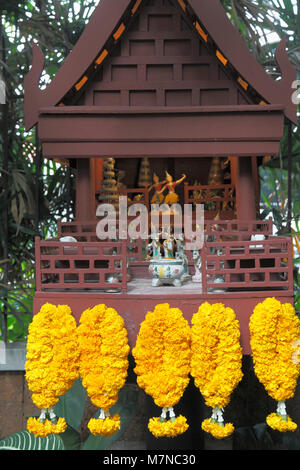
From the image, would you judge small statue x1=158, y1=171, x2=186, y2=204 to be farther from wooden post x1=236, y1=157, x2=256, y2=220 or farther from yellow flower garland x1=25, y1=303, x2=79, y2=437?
yellow flower garland x1=25, y1=303, x2=79, y2=437

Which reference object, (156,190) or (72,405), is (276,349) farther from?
(72,405)

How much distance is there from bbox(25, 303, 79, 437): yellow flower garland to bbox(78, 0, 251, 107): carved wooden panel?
2.27m

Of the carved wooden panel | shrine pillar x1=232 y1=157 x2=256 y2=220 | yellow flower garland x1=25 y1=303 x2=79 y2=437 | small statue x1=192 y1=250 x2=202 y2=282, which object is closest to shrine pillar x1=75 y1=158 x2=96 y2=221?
the carved wooden panel

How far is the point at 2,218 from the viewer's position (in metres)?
7.29

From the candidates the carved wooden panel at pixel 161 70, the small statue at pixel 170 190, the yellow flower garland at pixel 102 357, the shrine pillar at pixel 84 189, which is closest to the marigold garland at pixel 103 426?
the yellow flower garland at pixel 102 357

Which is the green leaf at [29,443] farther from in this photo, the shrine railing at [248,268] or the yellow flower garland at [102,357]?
the shrine railing at [248,268]

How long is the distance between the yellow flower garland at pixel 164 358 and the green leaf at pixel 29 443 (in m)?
2.08

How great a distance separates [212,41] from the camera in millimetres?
5172

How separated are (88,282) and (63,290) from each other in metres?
0.25

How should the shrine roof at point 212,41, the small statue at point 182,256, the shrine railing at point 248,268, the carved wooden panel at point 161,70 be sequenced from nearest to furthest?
the shrine railing at point 248,268 → the shrine roof at point 212,41 → the carved wooden panel at point 161,70 → the small statue at point 182,256

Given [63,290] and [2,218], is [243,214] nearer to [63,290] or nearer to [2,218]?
[63,290]

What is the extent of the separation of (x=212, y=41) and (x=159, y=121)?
97 centimetres

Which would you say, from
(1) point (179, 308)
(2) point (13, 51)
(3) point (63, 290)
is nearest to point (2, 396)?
(3) point (63, 290)

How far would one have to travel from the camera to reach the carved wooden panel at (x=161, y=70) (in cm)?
531
